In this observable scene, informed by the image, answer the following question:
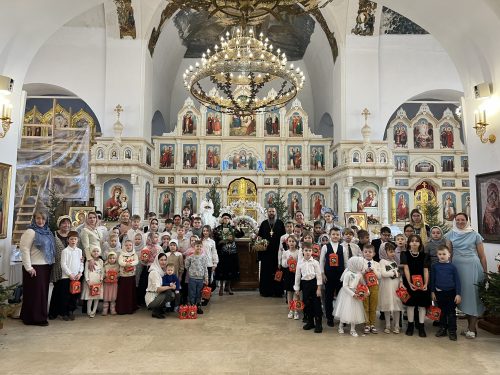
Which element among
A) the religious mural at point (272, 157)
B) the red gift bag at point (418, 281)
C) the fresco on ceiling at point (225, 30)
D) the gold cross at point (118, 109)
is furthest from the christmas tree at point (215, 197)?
the red gift bag at point (418, 281)

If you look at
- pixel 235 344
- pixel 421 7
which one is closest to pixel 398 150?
pixel 421 7

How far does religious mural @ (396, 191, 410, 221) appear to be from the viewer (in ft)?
56.7

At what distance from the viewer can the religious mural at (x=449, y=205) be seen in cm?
1755

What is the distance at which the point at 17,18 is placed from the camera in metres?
6.36

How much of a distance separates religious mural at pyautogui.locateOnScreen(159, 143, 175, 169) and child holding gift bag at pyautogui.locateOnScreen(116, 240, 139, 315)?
1151cm

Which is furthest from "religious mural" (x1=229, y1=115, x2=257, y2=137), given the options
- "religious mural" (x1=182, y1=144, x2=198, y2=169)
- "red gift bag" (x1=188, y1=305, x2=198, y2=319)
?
"red gift bag" (x1=188, y1=305, x2=198, y2=319)

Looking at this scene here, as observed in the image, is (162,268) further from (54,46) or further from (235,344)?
(54,46)

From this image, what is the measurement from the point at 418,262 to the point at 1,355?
5.62 metres

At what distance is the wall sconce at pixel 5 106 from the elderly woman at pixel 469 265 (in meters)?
7.33

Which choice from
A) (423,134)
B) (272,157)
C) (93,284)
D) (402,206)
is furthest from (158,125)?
(93,284)

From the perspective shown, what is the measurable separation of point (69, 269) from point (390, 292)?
200 inches

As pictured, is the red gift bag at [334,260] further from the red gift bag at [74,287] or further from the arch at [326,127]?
the arch at [326,127]

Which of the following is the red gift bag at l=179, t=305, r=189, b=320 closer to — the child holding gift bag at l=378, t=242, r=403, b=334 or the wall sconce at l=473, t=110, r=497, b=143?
the child holding gift bag at l=378, t=242, r=403, b=334

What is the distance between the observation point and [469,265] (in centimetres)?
568
